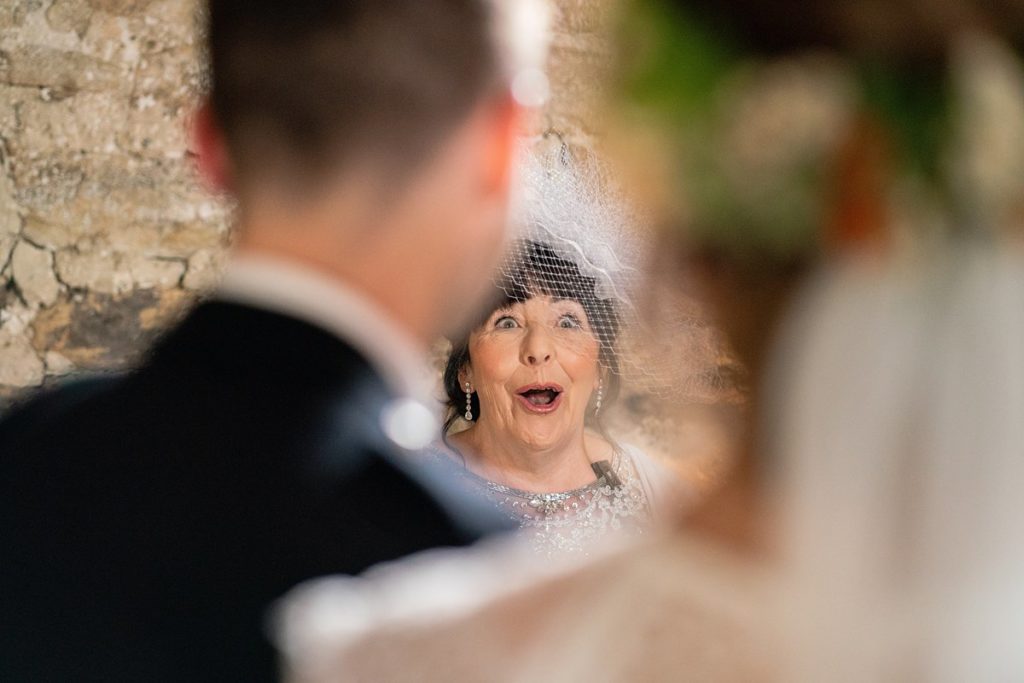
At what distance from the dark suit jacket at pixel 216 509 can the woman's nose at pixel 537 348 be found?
1.16m

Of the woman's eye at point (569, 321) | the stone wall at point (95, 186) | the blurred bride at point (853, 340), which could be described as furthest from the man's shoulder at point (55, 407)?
the stone wall at point (95, 186)

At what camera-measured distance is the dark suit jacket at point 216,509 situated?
70 centimetres

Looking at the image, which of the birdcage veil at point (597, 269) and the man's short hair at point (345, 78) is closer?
the man's short hair at point (345, 78)

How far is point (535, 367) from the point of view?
1897mm

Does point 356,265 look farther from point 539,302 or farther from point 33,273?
point 33,273

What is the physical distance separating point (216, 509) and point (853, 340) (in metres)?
0.48

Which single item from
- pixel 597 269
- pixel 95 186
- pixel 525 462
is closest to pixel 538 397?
pixel 525 462

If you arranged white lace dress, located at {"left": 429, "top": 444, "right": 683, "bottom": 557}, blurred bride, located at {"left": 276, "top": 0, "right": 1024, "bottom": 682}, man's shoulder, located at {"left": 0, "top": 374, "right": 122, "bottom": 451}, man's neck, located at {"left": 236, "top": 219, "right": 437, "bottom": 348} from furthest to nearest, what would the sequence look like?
white lace dress, located at {"left": 429, "top": 444, "right": 683, "bottom": 557} < man's shoulder, located at {"left": 0, "top": 374, "right": 122, "bottom": 451} < man's neck, located at {"left": 236, "top": 219, "right": 437, "bottom": 348} < blurred bride, located at {"left": 276, "top": 0, "right": 1024, "bottom": 682}

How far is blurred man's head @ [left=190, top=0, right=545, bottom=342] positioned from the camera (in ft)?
2.25

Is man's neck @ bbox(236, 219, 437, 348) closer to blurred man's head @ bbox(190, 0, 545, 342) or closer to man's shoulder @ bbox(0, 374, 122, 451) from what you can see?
blurred man's head @ bbox(190, 0, 545, 342)

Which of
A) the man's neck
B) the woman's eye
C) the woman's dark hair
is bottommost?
the man's neck

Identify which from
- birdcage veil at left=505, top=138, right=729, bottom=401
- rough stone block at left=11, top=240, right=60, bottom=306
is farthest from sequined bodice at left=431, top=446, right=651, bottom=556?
rough stone block at left=11, top=240, right=60, bottom=306

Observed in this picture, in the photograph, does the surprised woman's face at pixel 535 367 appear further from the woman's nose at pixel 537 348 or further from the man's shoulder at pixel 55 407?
the man's shoulder at pixel 55 407

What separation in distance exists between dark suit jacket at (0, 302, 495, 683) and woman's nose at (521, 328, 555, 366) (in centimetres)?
116
